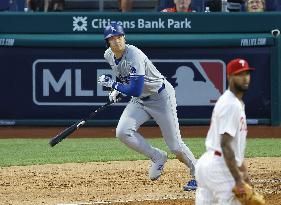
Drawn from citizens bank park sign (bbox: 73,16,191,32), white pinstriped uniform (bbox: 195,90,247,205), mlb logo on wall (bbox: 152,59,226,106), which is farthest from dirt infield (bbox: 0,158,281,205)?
citizens bank park sign (bbox: 73,16,191,32)

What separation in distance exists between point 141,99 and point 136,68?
47cm

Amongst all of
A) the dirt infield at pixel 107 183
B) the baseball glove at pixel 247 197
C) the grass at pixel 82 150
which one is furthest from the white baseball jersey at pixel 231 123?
the grass at pixel 82 150

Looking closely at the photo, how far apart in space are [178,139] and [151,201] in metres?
0.94

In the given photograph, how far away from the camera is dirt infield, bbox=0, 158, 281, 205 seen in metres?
9.48

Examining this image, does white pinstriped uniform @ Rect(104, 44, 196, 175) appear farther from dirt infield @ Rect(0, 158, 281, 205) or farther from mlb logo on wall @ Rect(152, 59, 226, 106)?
mlb logo on wall @ Rect(152, 59, 226, 106)

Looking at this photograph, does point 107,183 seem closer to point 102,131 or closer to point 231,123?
point 231,123

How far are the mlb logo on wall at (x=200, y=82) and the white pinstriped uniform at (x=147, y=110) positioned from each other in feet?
17.9

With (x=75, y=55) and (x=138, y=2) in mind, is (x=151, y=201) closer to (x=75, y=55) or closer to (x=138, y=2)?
(x=75, y=55)

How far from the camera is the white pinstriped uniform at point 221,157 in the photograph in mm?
6355

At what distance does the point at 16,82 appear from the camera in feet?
51.6

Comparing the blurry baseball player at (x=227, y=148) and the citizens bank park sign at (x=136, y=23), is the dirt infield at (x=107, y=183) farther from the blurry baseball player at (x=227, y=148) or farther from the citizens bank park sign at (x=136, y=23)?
the citizens bank park sign at (x=136, y=23)

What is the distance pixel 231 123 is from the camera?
632 cm

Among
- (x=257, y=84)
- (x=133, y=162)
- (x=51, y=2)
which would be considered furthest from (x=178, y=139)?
(x=51, y=2)

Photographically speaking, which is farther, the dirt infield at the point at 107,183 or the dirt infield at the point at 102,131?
the dirt infield at the point at 102,131
